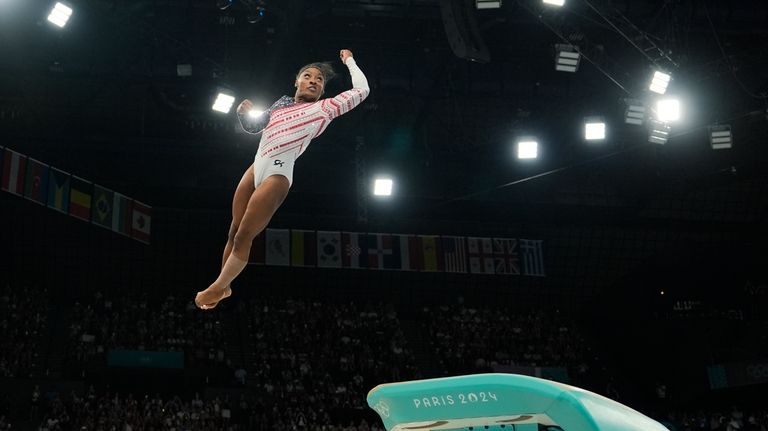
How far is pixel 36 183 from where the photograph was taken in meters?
22.7

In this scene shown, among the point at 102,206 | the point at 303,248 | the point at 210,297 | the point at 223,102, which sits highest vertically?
the point at 223,102

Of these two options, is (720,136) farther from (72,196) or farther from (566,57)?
(72,196)

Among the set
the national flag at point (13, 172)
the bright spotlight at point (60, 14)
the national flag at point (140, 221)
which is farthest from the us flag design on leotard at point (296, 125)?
the national flag at point (140, 221)

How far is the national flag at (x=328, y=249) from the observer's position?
2886 cm

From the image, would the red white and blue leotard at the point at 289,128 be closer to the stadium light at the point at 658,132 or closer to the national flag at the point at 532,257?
the stadium light at the point at 658,132

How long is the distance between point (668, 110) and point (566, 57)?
2360 millimetres

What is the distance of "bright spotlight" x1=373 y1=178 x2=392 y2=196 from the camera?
830 inches

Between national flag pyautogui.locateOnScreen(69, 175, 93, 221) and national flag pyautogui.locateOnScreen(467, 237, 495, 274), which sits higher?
national flag pyautogui.locateOnScreen(69, 175, 93, 221)

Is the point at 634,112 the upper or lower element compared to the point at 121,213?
upper

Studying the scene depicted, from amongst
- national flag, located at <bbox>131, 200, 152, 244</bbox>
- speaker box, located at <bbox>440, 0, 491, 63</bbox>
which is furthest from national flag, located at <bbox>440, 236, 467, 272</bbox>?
speaker box, located at <bbox>440, 0, 491, 63</bbox>

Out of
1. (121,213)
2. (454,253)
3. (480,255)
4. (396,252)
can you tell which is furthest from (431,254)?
(121,213)

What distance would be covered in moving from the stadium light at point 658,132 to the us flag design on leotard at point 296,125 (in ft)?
42.6

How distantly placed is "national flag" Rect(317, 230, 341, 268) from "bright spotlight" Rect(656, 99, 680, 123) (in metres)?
13.7

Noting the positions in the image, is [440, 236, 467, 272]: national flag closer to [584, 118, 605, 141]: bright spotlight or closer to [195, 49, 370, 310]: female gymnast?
[584, 118, 605, 141]: bright spotlight
